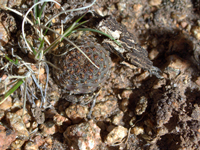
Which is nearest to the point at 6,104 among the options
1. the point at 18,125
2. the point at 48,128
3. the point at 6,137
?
the point at 18,125

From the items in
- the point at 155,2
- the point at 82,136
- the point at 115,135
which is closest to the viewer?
the point at 82,136

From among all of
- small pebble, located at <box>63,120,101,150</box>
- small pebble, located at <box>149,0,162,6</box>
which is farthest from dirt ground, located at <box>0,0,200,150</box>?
small pebble, located at <box>149,0,162,6</box>

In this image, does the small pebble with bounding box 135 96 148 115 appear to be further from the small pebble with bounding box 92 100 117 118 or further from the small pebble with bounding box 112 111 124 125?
the small pebble with bounding box 92 100 117 118

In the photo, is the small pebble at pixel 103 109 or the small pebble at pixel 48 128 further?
the small pebble at pixel 103 109

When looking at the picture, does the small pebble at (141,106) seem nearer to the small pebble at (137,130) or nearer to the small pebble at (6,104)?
the small pebble at (137,130)

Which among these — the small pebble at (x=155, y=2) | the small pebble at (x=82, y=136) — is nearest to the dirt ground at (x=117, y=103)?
the small pebble at (x=82, y=136)

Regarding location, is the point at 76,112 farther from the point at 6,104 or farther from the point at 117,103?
the point at 6,104

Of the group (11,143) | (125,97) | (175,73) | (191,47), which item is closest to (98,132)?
(125,97)

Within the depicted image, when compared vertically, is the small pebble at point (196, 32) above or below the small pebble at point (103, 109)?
above
